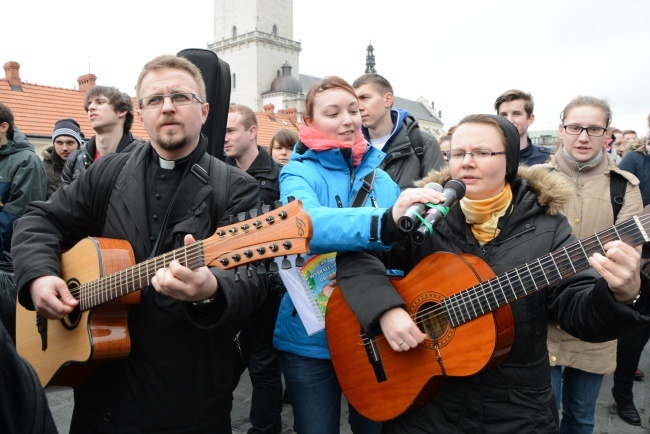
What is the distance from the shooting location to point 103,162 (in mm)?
2621

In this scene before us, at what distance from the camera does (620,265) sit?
5.69ft

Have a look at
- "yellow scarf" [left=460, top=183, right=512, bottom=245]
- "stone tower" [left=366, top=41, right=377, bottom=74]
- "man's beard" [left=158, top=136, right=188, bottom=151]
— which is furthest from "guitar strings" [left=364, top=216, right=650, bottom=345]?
"stone tower" [left=366, top=41, right=377, bottom=74]

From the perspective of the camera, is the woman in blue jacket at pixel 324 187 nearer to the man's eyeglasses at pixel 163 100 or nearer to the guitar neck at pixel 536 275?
the man's eyeglasses at pixel 163 100

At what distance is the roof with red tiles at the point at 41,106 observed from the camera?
724 inches

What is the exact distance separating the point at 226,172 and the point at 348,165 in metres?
0.69

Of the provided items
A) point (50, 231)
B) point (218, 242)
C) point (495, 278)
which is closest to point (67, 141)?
point (50, 231)

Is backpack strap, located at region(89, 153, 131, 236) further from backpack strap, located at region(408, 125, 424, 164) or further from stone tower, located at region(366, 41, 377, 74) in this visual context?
stone tower, located at region(366, 41, 377, 74)

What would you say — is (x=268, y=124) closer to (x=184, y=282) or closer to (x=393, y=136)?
(x=393, y=136)

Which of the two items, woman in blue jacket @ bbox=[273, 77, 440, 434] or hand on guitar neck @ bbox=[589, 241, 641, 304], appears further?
woman in blue jacket @ bbox=[273, 77, 440, 434]

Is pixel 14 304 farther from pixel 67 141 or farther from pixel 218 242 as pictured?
pixel 67 141

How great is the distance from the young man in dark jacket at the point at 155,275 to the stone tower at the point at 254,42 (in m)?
75.7

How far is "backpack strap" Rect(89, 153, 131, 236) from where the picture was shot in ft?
8.22

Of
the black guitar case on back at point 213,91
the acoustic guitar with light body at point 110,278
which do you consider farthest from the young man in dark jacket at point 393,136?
the acoustic guitar with light body at point 110,278

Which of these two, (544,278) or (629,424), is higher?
(544,278)
